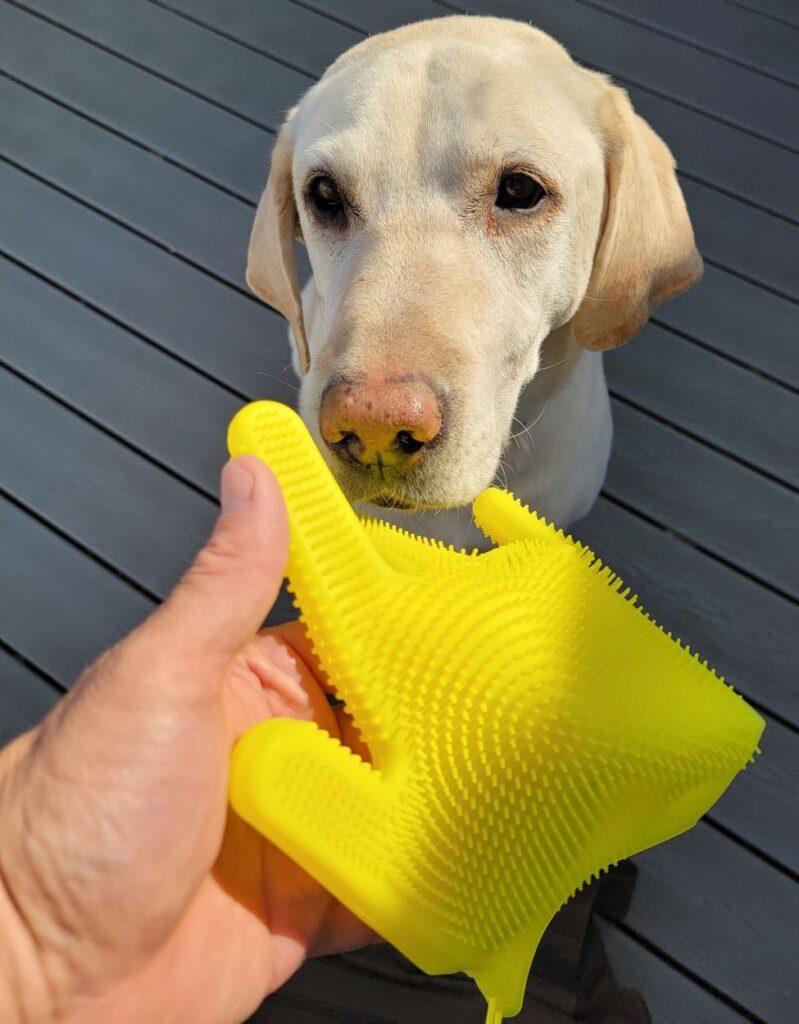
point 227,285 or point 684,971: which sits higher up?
point 227,285

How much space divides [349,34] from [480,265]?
178 cm

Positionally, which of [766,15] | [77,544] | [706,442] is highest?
[766,15]

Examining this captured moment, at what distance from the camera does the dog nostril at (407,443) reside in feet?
3.11

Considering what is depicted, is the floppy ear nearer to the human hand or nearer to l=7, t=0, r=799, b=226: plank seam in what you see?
the human hand

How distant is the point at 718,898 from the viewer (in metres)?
1.48

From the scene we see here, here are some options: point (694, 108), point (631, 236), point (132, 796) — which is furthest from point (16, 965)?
point (694, 108)

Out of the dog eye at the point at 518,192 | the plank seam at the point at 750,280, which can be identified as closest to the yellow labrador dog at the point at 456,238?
the dog eye at the point at 518,192

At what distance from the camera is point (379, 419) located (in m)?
0.91

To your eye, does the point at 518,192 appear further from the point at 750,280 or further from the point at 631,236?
the point at 750,280

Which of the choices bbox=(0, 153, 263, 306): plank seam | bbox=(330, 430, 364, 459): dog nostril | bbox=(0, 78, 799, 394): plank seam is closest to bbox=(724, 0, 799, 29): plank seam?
bbox=(0, 78, 799, 394): plank seam

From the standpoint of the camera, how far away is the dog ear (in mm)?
1377

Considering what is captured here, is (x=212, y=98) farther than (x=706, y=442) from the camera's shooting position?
Yes

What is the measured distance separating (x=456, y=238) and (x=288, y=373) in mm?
979

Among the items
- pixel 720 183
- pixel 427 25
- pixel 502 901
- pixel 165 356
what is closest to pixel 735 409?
pixel 720 183
